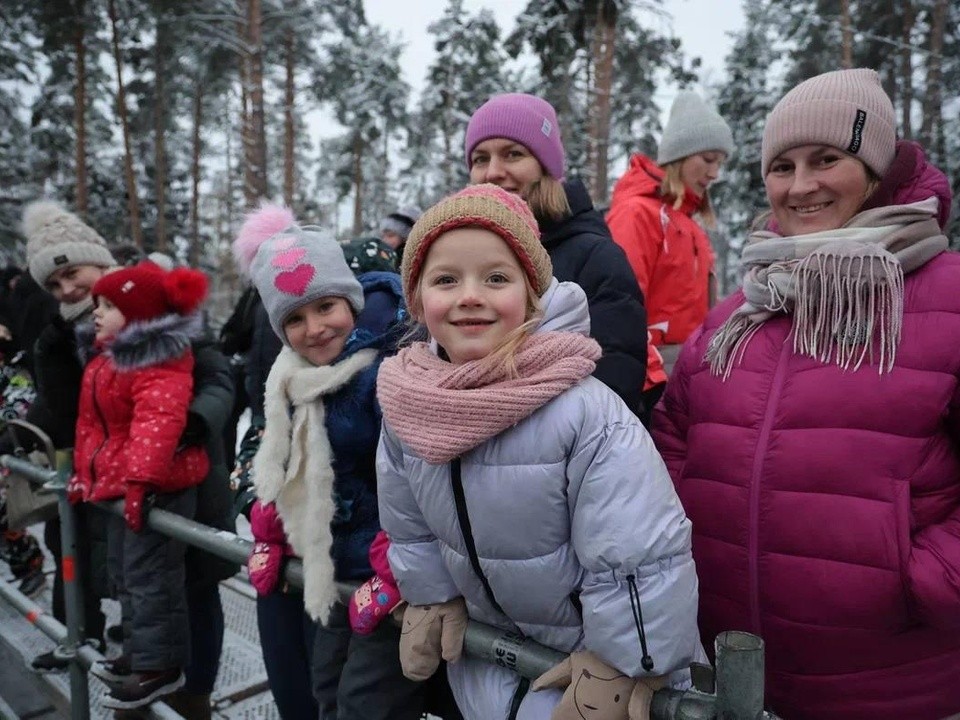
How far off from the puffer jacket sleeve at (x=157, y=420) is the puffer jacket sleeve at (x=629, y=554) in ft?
6.49

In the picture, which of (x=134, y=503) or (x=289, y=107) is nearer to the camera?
(x=134, y=503)

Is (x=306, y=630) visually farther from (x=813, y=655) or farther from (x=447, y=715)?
(x=813, y=655)

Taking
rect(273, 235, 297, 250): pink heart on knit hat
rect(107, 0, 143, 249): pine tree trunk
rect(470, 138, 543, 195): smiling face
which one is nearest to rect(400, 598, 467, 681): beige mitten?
rect(273, 235, 297, 250): pink heart on knit hat

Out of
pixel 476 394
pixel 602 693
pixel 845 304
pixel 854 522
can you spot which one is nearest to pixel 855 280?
pixel 845 304

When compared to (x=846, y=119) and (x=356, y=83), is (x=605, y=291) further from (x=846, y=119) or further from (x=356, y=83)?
(x=356, y=83)

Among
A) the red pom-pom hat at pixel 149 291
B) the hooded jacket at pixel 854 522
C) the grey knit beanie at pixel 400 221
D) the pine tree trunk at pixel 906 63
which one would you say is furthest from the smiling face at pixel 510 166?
the pine tree trunk at pixel 906 63

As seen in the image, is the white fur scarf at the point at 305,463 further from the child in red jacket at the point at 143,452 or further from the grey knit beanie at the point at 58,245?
the grey knit beanie at the point at 58,245

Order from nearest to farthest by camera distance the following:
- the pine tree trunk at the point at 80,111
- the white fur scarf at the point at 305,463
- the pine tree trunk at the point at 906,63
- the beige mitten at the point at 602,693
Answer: the beige mitten at the point at 602,693 → the white fur scarf at the point at 305,463 → the pine tree trunk at the point at 80,111 → the pine tree trunk at the point at 906,63

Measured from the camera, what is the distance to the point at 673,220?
317cm

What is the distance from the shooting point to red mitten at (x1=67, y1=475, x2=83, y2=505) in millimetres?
3117

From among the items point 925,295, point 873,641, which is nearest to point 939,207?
point 925,295

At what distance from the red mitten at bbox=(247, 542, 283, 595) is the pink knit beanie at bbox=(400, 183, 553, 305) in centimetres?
107

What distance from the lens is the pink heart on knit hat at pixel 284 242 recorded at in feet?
7.59

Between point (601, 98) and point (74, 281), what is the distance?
10880 mm
